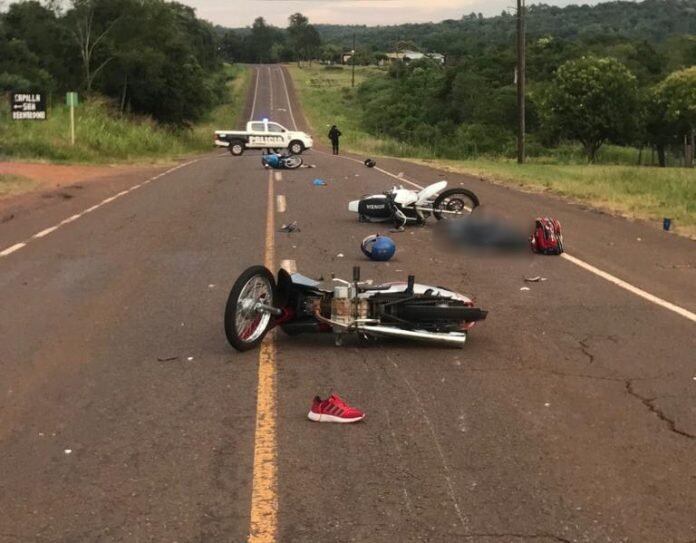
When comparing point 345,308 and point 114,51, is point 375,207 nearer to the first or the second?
point 345,308

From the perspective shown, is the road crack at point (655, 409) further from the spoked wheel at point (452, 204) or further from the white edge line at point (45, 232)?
the white edge line at point (45, 232)

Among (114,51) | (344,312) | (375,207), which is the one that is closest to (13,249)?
(375,207)

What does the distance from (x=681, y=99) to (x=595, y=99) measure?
22.1ft

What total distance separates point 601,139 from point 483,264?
47793 mm

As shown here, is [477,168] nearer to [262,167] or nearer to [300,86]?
[262,167]

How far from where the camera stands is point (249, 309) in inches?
266

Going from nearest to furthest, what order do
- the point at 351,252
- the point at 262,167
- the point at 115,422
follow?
the point at 115,422 < the point at 351,252 < the point at 262,167

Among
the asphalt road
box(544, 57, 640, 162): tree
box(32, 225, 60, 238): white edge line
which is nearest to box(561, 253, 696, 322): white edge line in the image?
the asphalt road

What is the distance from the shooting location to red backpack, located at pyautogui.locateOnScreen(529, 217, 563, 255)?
11.9 metres

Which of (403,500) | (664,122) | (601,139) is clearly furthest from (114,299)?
(664,122)

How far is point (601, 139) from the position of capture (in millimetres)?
55656

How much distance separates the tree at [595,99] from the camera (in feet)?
174

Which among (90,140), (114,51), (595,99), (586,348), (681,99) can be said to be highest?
(114,51)

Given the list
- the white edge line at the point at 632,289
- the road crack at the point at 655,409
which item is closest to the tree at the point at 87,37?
the white edge line at the point at 632,289
